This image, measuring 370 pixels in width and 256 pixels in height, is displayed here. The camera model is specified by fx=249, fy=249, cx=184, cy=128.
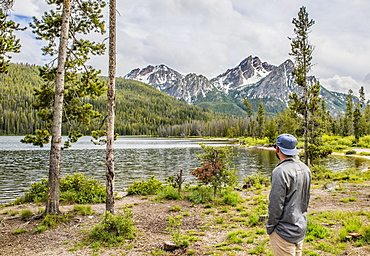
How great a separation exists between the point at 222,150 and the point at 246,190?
5119 millimetres

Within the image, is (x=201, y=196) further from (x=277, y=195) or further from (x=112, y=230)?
(x=277, y=195)

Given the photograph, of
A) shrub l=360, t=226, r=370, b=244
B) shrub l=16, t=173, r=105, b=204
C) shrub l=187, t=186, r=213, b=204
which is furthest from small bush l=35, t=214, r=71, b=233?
shrub l=360, t=226, r=370, b=244

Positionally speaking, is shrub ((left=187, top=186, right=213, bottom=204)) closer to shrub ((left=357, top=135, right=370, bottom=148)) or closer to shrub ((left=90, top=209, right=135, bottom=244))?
shrub ((left=90, top=209, right=135, bottom=244))

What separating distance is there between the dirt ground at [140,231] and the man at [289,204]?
2994 mm

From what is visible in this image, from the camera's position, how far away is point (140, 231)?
Answer: 8.33 meters

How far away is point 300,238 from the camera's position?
11.9 ft

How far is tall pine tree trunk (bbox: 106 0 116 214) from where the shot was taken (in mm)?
8148

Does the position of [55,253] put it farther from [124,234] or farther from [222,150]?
[222,150]

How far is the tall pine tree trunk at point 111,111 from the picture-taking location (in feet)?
26.7

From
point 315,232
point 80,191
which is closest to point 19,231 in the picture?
point 80,191

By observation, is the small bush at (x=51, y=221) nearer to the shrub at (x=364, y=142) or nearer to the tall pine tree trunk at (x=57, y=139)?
the tall pine tree trunk at (x=57, y=139)

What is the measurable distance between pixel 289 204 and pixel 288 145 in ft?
2.83

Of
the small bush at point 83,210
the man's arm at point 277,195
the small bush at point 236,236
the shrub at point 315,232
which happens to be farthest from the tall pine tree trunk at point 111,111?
the shrub at point 315,232

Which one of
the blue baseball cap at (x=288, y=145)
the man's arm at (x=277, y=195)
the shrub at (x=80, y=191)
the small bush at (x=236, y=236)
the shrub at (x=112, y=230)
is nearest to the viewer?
the man's arm at (x=277, y=195)
